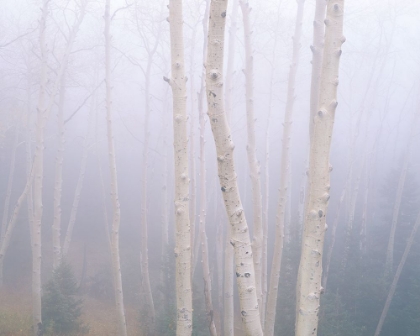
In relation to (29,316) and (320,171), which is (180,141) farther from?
(29,316)

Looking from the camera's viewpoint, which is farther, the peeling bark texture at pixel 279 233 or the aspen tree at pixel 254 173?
the peeling bark texture at pixel 279 233

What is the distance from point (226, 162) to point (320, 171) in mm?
613

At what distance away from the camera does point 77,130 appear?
27.1 metres

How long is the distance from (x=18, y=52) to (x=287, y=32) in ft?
35.2

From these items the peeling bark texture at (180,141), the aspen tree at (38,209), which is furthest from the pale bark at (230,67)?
the aspen tree at (38,209)

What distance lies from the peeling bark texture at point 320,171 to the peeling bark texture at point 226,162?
13.9 inches

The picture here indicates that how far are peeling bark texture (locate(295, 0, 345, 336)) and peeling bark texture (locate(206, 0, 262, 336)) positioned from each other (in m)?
0.35

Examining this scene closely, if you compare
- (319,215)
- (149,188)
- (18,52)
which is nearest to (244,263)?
(319,215)

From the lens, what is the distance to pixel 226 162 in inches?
89.4

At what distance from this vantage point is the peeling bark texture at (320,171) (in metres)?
2.28

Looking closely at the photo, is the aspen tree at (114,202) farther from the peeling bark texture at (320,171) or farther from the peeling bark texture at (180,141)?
the peeling bark texture at (320,171)

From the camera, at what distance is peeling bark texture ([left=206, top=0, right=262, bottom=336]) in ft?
7.05

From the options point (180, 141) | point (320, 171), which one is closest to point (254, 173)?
point (180, 141)

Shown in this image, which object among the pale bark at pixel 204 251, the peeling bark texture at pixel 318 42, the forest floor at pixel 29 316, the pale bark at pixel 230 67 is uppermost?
the pale bark at pixel 230 67
